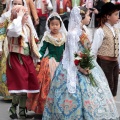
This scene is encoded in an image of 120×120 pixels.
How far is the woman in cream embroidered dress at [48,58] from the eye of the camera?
7.14 meters

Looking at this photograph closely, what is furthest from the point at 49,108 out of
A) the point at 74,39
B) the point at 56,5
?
the point at 56,5

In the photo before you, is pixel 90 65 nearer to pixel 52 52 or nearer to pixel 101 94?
pixel 101 94

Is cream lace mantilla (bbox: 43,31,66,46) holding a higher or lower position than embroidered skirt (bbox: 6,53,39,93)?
higher

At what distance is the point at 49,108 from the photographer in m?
6.50

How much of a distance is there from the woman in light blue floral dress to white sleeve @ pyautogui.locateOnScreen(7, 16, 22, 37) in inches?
23.9

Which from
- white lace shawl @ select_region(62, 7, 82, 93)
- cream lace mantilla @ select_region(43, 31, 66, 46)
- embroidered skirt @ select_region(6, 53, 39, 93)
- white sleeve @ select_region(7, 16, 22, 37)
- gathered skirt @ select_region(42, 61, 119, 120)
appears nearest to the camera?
gathered skirt @ select_region(42, 61, 119, 120)

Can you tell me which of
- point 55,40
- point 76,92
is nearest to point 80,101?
point 76,92

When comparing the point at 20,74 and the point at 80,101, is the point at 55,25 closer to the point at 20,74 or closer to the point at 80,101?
the point at 20,74

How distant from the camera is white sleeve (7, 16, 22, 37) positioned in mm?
6484

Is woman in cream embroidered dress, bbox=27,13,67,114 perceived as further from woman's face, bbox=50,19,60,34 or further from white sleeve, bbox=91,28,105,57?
white sleeve, bbox=91,28,105,57

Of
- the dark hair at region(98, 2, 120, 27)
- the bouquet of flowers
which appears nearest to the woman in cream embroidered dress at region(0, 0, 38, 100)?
the dark hair at region(98, 2, 120, 27)

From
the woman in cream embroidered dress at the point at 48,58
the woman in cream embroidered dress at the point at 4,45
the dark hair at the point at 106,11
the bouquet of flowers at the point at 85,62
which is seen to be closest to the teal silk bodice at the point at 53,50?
the woman in cream embroidered dress at the point at 48,58

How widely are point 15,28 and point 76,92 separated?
42.0 inches

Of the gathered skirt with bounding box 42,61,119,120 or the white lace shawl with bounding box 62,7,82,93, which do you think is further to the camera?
the white lace shawl with bounding box 62,7,82,93
